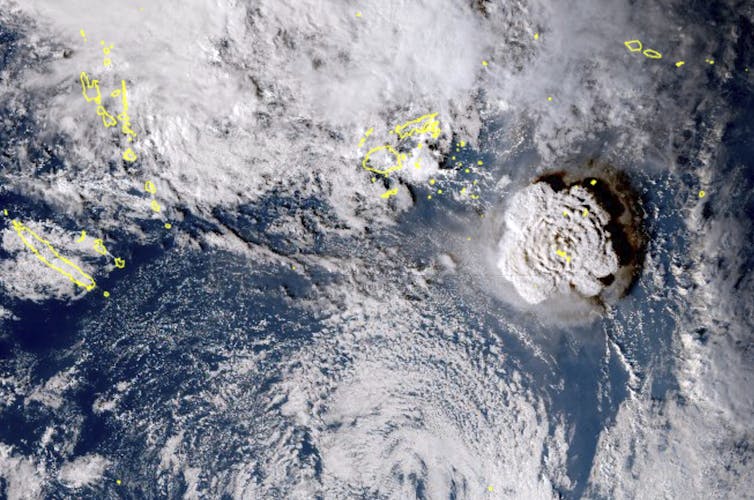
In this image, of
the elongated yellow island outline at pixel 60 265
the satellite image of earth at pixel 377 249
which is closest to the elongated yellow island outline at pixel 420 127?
the satellite image of earth at pixel 377 249

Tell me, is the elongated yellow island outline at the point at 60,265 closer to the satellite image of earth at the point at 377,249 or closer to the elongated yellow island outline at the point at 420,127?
the satellite image of earth at the point at 377,249

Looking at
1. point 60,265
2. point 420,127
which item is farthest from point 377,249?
point 60,265

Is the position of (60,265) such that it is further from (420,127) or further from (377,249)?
(420,127)

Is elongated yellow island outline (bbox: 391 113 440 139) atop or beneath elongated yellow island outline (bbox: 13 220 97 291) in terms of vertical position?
atop

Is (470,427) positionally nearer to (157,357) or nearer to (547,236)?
(547,236)

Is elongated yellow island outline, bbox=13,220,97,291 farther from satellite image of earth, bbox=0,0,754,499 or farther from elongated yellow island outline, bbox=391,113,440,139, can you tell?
elongated yellow island outline, bbox=391,113,440,139

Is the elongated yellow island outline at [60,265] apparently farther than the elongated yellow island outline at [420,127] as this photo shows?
Yes

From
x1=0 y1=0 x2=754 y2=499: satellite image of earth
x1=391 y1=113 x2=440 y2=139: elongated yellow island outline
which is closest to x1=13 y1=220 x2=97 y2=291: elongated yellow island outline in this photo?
x1=0 y1=0 x2=754 y2=499: satellite image of earth

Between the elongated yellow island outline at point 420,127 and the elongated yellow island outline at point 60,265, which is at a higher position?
the elongated yellow island outline at point 420,127
